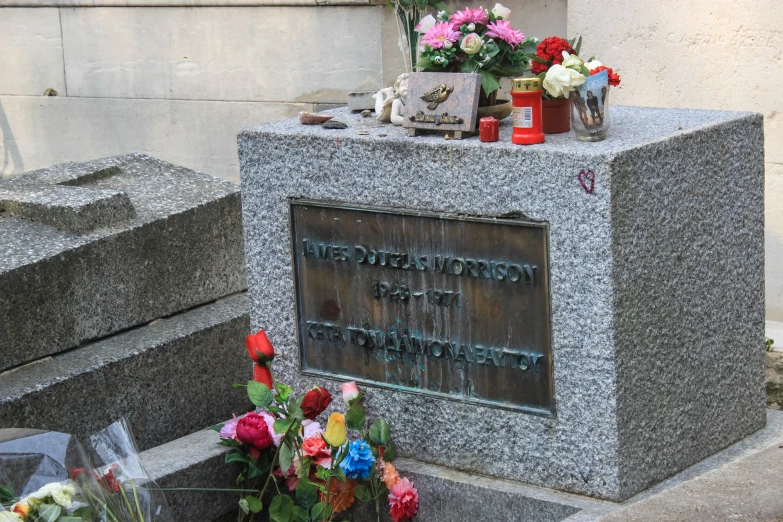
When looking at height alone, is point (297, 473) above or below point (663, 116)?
below

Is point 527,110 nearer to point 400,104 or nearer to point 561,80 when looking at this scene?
point 561,80

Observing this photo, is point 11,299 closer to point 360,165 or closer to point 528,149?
point 360,165

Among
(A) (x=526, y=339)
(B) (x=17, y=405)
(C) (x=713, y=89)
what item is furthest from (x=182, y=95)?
(A) (x=526, y=339)

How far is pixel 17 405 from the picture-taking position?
11.8 feet

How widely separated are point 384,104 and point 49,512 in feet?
5.40

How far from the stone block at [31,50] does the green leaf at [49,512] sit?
564 centimetres

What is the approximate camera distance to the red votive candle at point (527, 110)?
314cm

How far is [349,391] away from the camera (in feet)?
11.7

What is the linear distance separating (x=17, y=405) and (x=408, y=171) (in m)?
1.42

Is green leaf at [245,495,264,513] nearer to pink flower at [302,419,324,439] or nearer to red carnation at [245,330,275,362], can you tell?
pink flower at [302,419,324,439]

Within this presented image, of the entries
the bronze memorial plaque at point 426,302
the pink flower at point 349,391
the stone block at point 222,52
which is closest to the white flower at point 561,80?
the bronze memorial plaque at point 426,302

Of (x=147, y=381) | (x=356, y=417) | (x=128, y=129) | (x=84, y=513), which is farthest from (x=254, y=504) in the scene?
(x=128, y=129)

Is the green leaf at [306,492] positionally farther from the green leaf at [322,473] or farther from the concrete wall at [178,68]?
the concrete wall at [178,68]

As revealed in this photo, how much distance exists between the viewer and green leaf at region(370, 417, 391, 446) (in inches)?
138
